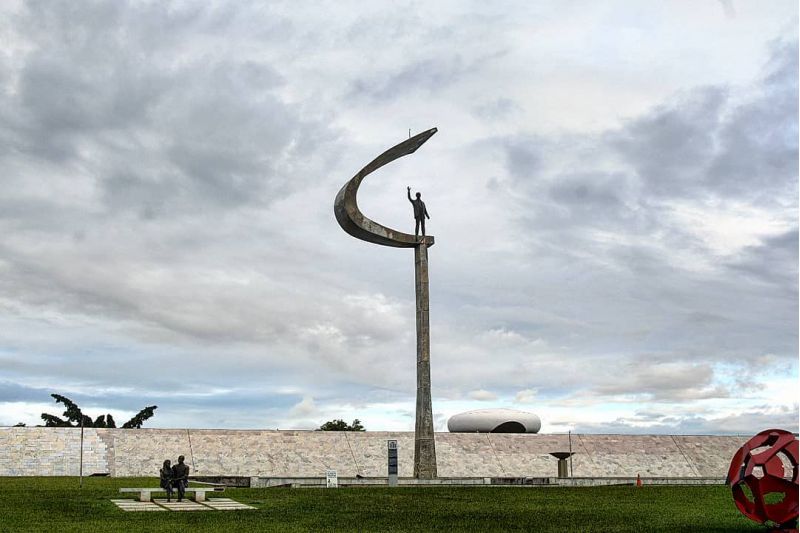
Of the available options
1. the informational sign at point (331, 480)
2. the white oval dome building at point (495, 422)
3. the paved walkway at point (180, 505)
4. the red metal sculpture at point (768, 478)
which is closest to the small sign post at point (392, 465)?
the informational sign at point (331, 480)

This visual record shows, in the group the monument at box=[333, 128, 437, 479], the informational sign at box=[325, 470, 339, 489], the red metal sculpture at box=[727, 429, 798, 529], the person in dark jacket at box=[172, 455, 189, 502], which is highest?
the monument at box=[333, 128, 437, 479]

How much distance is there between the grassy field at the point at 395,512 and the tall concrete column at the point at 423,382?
5.90m

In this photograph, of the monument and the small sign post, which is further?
the monument

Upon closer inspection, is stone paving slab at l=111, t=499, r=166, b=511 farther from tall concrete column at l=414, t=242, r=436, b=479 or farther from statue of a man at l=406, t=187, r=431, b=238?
statue of a man at l=406, t=187, r=431, b=238

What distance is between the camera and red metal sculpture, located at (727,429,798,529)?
11.0 metres

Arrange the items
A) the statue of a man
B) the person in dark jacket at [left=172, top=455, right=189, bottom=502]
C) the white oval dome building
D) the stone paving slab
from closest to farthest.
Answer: the stone paving slab < the person in dark jacket at [left=172, top=455, right=189, bottom=502] < the statue of a man < the white oval dome building

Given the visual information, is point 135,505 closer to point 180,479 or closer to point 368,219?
point 180,479

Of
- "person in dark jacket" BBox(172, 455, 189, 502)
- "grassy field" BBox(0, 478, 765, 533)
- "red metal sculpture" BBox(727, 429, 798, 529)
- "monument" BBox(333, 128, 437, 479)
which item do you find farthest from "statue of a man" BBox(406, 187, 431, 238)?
"red metal sculpture" BBox(727, 429, 798, 529)

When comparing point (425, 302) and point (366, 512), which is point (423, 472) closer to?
point (425, 302)

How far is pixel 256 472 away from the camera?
3347 centimetres

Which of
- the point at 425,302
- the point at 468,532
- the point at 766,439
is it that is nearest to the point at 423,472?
the point at 425,302

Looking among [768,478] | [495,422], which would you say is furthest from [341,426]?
[768,478]

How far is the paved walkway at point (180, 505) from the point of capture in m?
16.0

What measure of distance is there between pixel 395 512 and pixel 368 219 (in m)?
14.2
